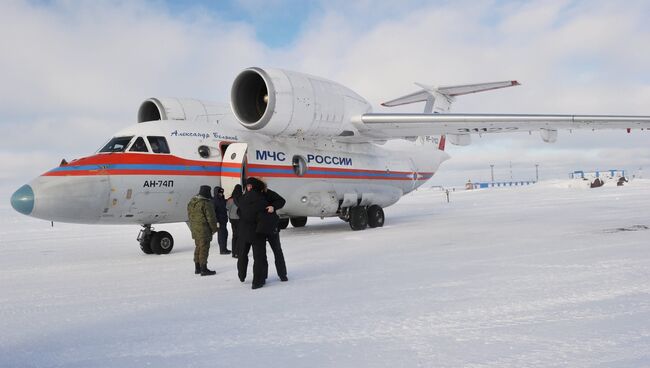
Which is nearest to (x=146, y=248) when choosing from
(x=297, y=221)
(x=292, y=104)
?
(x=292, y=104)

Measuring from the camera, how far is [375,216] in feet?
45.2

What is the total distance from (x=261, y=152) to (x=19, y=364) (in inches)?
329

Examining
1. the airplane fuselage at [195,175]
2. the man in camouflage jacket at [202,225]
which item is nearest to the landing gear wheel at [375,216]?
the airplane fuselage at [195,175]

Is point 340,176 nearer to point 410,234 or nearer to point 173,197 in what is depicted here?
point 410,234

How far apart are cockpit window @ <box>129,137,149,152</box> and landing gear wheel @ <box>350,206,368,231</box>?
234 inches

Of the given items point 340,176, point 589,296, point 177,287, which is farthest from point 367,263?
point 340,176

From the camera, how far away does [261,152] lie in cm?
1134

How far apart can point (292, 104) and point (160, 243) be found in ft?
13.5

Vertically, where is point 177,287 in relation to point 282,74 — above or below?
below

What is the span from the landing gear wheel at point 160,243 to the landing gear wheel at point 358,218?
5.22m

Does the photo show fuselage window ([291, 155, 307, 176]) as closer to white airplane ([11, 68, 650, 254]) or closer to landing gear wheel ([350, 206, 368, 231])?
Answer: white airplane ([11, 68, 650, 254])

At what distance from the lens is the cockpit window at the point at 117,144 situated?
9406 millimetres

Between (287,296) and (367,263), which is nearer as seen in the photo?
(287,296)

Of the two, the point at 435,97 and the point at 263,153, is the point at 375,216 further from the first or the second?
the point at 435,97
